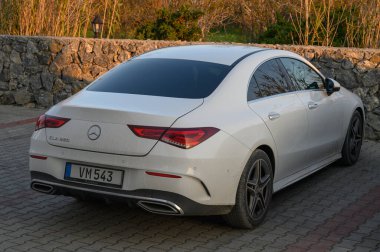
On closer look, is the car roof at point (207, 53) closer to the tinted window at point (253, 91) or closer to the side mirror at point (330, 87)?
the tinted window at point (253, 91)

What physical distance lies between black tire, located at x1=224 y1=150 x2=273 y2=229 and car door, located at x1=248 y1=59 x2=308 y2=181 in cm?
30

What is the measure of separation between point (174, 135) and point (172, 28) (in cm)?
1081

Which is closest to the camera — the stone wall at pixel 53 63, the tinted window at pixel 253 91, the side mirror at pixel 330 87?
the tinted window at pixel 253 91

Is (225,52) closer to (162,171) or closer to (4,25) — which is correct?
(162,171)

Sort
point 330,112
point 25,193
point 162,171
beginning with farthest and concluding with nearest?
point 330,112
point 25,193
point 162,171

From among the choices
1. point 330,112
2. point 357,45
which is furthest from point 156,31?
point 330,112

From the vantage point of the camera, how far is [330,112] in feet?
25.7

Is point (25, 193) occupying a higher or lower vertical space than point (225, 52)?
lower

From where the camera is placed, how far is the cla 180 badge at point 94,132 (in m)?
5.54

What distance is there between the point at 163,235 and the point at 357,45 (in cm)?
839

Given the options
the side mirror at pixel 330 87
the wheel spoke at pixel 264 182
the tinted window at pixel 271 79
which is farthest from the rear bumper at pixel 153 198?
the side mirror at pixel 330 87

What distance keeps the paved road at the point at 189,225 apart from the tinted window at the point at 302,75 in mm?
1108

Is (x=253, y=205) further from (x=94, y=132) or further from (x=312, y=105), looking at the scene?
(x=312, y=105)

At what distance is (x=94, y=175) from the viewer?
5.55 metres
